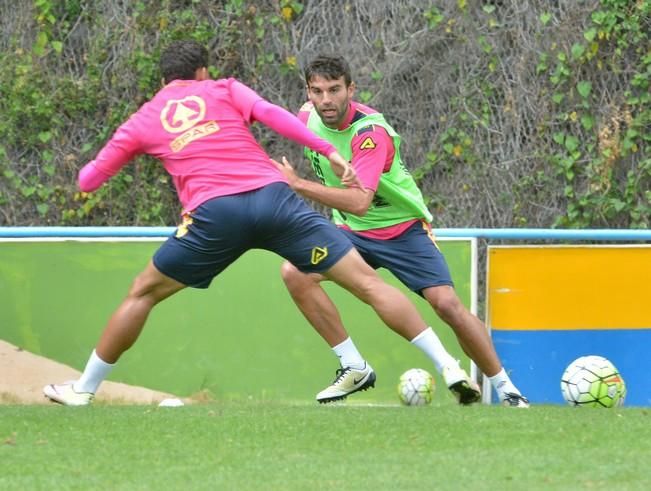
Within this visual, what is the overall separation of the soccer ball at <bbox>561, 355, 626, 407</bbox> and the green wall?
1.39 meters

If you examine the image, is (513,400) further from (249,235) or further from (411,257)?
(249,235)

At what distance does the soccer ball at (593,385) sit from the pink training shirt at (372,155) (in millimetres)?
1229

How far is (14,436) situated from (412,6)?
19.4 ft

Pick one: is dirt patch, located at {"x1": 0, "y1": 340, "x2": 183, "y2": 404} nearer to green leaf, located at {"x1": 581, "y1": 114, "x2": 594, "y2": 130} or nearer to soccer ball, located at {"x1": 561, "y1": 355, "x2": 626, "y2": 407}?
soccer ball, located at {"x1": 561, "y1": 355, "x2": 626, "y2": 407}

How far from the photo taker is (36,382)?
29.0 feet

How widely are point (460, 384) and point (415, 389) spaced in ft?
2.57

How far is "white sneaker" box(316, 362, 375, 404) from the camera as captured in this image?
764 centimetres

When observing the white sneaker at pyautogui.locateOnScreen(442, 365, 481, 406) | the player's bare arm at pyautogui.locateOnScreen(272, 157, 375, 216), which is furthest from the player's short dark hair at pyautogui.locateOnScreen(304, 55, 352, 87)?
the white sneaker at pyautogui.locateOnScreen(442, 365, 481, 406)

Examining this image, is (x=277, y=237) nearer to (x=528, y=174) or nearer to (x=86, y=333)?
(x=86, y=333)

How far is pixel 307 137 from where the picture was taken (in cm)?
671

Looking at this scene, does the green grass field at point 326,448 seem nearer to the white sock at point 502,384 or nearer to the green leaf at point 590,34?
the white sock at point 502,384

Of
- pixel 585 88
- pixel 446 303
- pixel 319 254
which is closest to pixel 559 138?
pixel 585 88

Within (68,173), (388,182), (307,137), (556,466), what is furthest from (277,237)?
(68,173)

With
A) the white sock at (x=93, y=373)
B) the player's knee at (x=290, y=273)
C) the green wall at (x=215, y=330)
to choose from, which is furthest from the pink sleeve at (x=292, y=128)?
the green wall at (x=215, y=330)
